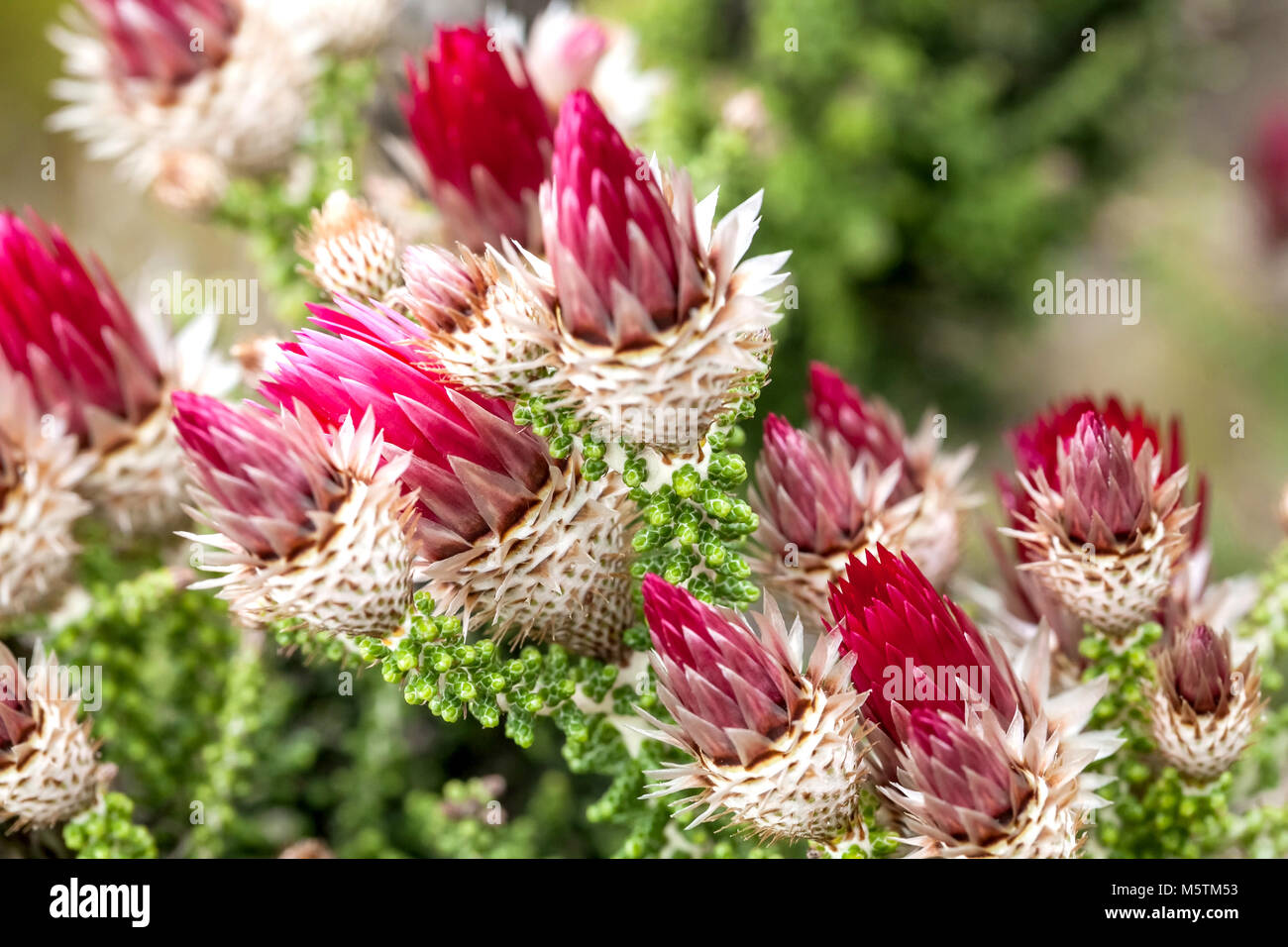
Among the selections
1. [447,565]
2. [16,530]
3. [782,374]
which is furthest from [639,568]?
[782,374]

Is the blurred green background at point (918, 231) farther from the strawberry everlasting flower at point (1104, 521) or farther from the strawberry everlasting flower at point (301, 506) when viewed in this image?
the strawberry everlasting flower at point (1104, 521)

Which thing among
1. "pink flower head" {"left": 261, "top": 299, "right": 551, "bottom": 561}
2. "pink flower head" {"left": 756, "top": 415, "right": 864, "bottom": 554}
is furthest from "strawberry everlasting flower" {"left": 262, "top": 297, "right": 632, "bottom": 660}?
"pink flower head" {"left": 756, "top": 415, "right": 864, "bottom": 554}

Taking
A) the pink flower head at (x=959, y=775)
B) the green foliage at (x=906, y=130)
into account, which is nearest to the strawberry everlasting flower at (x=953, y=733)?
the pink flower head at (x=959, y=775)

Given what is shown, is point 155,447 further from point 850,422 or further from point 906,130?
point 906,130

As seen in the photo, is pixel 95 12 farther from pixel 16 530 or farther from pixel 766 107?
pixel 766 107

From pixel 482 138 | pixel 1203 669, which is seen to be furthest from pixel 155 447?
pixel 1203 669

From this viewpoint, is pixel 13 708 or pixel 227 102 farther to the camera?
pixel 227 102

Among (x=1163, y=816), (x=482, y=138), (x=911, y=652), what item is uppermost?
(x=482, y=138)
